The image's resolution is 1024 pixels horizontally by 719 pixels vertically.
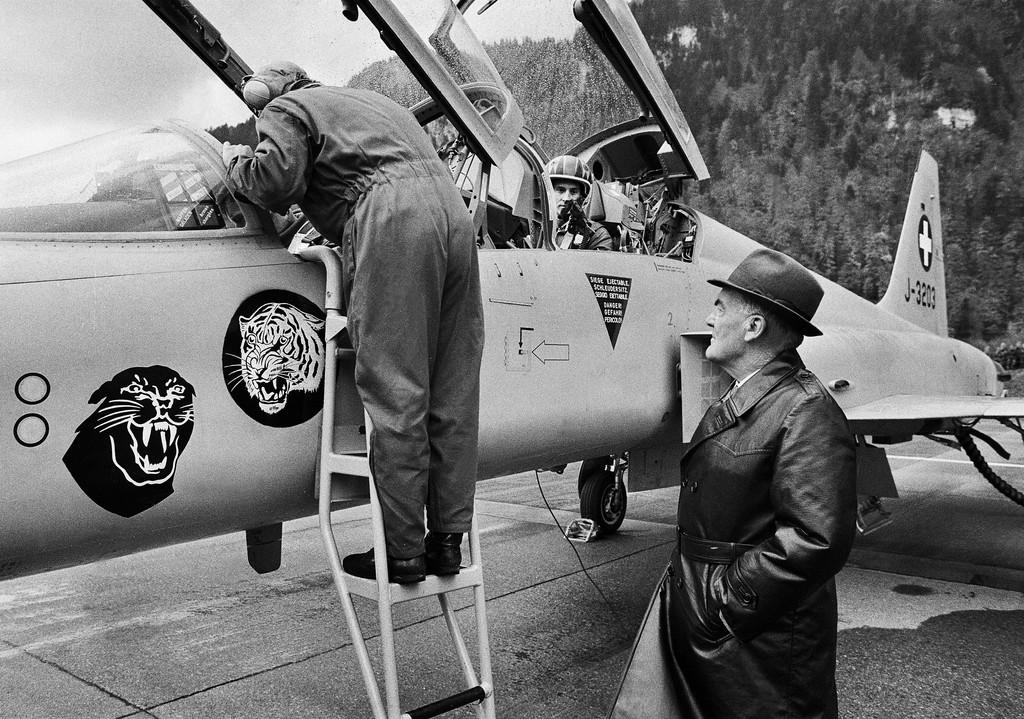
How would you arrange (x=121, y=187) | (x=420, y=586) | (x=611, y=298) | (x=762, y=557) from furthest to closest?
(x=611, y=298)
(x=121, y=187)
(x=420, y=586)
(x=762, y=557)

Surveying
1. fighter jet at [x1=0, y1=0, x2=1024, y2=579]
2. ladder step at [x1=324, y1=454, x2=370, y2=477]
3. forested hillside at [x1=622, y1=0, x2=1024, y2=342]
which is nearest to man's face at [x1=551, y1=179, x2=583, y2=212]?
fighter jet at [x1=0, y1=0, x2=1024, y2=579]

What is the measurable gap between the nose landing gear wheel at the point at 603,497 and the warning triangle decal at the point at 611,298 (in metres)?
2.66

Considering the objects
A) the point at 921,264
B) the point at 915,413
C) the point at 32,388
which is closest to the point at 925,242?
the point at 921,264

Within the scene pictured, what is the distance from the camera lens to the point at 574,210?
4.54 m

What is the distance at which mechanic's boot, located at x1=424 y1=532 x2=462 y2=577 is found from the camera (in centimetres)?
230

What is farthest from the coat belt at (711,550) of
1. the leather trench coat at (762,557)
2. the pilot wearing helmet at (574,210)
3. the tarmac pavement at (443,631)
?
the pilot wearing helmet at (574,210)

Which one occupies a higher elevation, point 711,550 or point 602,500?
point 711,550

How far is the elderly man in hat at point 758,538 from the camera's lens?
1419 millimetres

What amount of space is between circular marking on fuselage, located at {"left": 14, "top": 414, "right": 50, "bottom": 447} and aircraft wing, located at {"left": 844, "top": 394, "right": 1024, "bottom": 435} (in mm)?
4625

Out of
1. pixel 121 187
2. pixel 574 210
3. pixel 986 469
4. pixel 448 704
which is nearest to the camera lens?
pixel 448 704

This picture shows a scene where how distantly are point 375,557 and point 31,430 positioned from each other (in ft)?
3.05

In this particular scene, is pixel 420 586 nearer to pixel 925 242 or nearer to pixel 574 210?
pixel 574 210

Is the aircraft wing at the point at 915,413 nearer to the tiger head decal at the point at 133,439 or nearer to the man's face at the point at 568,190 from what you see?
the man's face at the point at 568,190

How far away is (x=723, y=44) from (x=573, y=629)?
36.3m
